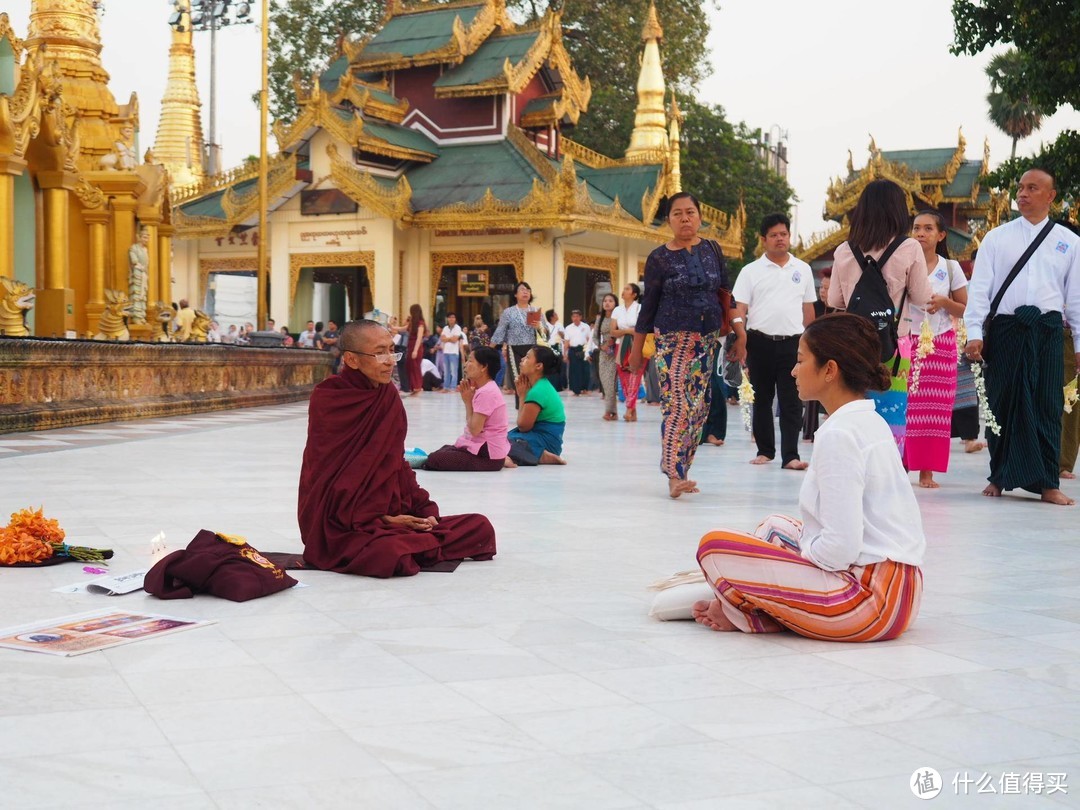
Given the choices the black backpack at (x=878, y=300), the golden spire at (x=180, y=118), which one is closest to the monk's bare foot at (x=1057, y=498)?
the black backpack at (x=878, y=300)

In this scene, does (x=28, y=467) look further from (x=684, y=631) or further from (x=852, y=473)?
(x=852, y=473)

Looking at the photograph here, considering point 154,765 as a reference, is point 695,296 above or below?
above

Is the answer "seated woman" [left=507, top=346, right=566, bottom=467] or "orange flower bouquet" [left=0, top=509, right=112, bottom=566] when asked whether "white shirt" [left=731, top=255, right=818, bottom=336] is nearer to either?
"seated woman" [left=507, top=346, right=566, bottom=467]

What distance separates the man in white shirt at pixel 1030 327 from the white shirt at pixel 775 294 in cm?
162

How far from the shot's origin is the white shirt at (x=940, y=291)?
799cm

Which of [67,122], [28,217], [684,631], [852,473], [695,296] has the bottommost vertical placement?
[684,631]

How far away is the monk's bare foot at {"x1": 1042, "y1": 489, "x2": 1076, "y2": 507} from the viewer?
7.25 metres

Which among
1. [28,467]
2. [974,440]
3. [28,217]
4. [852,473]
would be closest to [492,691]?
[852,473]

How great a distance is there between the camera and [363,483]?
16.4ft

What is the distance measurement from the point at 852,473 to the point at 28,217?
14.1 m

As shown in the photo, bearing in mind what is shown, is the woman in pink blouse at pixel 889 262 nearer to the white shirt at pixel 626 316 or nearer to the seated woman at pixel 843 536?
the seated woman at pixel 843 536

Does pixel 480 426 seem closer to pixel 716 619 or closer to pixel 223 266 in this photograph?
pixel 716 619

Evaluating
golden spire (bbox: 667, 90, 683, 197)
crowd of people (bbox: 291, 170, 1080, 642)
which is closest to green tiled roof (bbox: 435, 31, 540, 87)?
golden spire (bbox: 667, 90, 683, 197)

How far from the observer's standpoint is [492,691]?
10.9ft
